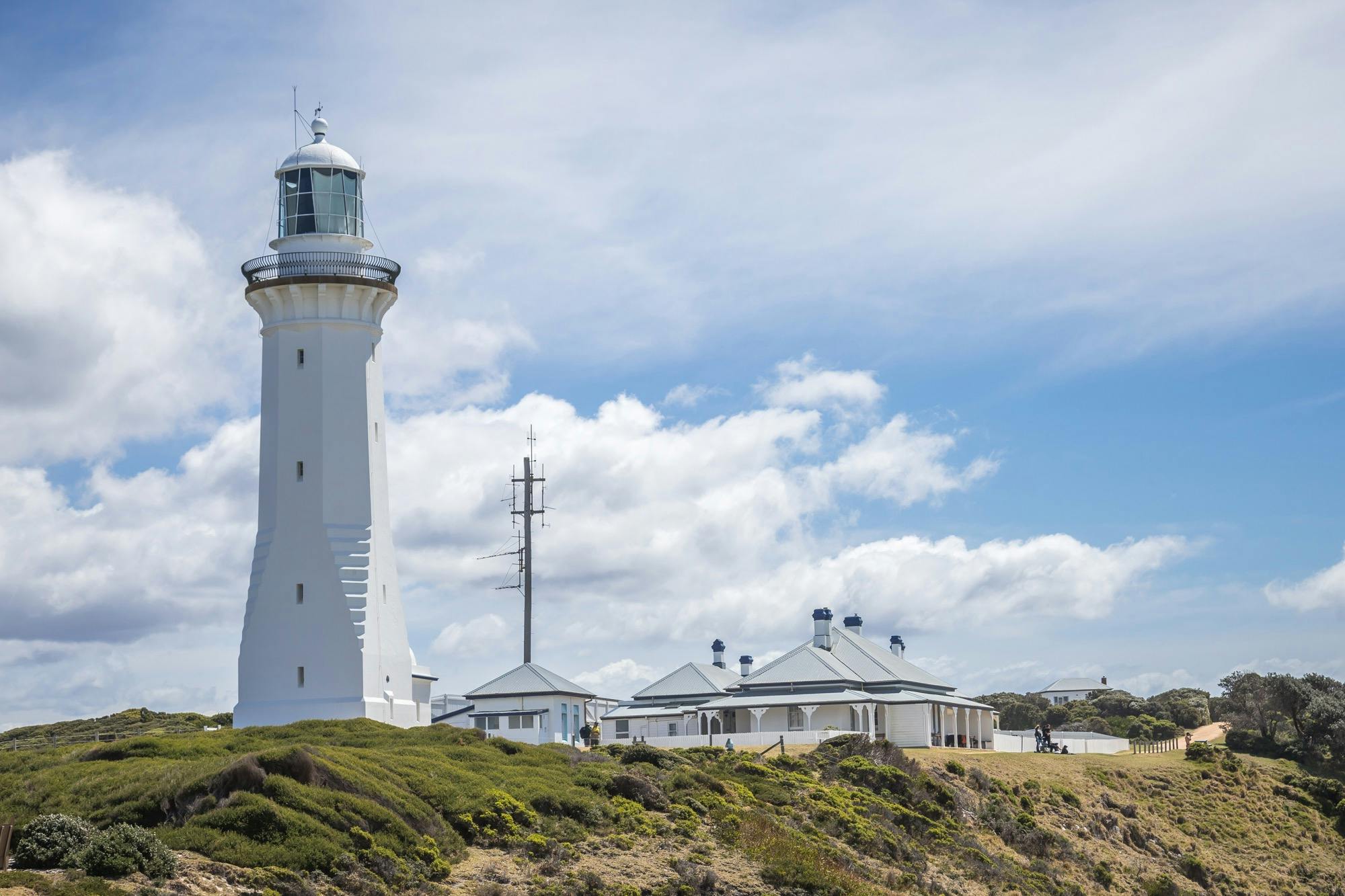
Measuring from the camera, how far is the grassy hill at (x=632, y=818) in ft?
69.9

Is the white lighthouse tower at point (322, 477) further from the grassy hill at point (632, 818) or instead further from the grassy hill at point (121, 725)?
the grassy hill at point (121, 725)

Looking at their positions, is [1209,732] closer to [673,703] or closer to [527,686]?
[673,703]

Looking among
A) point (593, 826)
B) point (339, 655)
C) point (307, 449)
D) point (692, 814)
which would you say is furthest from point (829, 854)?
point (307, 449)

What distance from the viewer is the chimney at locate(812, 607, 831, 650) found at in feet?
195

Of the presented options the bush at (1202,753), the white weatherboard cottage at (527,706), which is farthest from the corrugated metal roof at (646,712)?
the bush at (1202,753)

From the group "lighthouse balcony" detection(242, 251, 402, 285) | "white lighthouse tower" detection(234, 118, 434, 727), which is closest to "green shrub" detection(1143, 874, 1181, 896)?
"white lighthouse tower" detection(234, 118, 434, 727)

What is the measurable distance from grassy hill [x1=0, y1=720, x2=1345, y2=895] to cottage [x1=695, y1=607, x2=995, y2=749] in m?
2.82

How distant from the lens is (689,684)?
59.9 m

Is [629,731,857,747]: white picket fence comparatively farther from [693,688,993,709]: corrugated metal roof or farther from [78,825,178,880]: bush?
[78,825,178,880]: bush

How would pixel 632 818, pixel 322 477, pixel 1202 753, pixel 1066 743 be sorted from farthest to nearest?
pixel 1066 743 < pixel 1202 753 < pixel 322 477 < pixel 632 818

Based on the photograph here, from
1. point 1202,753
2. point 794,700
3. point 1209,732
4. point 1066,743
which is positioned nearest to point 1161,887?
point 794,700

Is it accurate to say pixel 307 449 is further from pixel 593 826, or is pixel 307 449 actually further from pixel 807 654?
pixel 807 654

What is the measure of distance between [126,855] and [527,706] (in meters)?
32.0

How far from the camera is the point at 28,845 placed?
1852 cm
